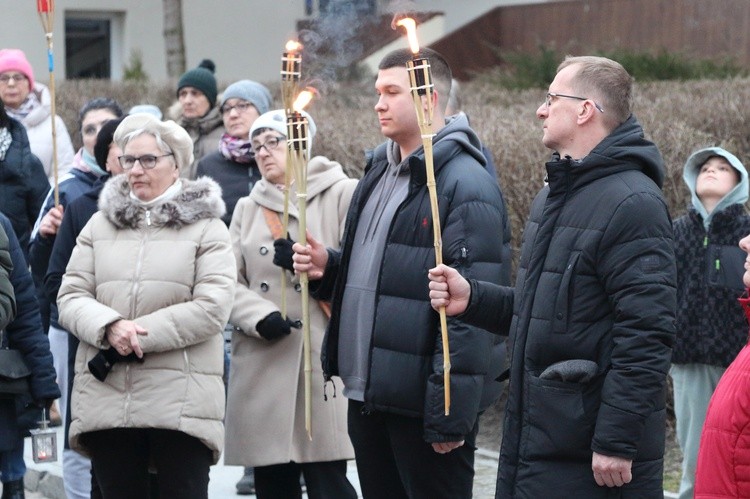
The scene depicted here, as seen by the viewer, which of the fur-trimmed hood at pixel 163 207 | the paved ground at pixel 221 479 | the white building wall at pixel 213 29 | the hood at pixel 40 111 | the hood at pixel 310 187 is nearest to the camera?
the fur-trimmed hood at pixel 163 207

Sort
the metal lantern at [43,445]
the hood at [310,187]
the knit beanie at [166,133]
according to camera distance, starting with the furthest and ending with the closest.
A: the hood at [310,187] → the metal lantern at [43,445] → the knit beanie at [166,133]

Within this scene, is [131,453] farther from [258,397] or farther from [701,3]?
[701,3]

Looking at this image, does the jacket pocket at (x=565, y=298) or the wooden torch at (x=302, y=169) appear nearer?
the jacket pocket at (x=565, y=298)

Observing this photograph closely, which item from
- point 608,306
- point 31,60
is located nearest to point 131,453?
point 608,306

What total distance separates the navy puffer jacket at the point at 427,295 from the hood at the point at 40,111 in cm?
507

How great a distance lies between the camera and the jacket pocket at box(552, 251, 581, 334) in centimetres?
396

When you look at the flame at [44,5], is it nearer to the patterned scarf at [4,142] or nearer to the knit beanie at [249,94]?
the knit beanie at [249,94]

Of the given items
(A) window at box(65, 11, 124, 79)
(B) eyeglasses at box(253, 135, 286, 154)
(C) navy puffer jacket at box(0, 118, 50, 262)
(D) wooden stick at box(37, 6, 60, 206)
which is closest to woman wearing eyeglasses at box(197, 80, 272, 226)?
(D) wooden stick at box(37, 6, 60, 206)

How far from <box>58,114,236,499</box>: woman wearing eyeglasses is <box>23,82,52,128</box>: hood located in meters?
3.95

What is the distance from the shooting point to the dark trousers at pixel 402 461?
4.71m

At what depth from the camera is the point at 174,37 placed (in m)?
18.7

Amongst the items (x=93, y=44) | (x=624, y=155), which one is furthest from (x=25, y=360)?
(x=93, y=44)

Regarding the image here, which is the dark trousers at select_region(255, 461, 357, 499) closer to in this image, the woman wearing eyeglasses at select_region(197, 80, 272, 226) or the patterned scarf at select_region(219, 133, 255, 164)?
the woman wearing eyeglasses at select_region(197, 80, 272, 226)

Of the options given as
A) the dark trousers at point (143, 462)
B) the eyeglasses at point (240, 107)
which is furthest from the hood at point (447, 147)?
the eyeglasses at point (240, 107)
